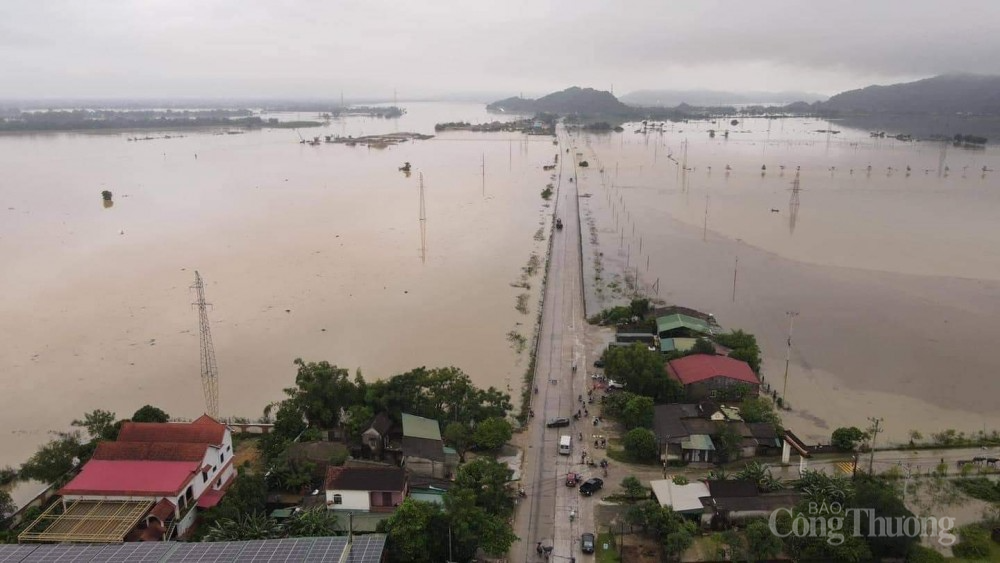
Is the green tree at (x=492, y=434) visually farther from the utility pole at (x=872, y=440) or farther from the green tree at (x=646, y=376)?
the utility pole at (x=872, y=440)

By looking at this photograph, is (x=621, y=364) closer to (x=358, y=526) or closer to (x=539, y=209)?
(x=358, y=526)

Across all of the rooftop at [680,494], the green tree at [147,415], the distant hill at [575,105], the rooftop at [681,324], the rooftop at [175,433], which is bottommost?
the rooftop at [680,494]

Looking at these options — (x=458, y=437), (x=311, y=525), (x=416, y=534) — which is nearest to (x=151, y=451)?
(x=311, y=525)

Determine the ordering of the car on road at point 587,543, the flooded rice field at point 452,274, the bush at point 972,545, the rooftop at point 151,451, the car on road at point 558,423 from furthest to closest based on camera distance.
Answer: the flooded rice field at point 452,274
the car on road at point 558,423
the rooftop at point 151,451
the car on road at point 587,543
the bush at point 972,545

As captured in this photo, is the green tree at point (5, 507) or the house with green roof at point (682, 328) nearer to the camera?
the green tree at point (5, 507)

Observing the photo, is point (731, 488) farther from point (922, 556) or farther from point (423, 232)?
point (423, 232)

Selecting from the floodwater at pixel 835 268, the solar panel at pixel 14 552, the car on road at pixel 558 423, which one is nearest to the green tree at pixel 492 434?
the car on road at pixel 558 423

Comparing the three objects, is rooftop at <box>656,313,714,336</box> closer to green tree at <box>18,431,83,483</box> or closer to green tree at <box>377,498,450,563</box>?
green tree at <box>377,498,450,563</box>
